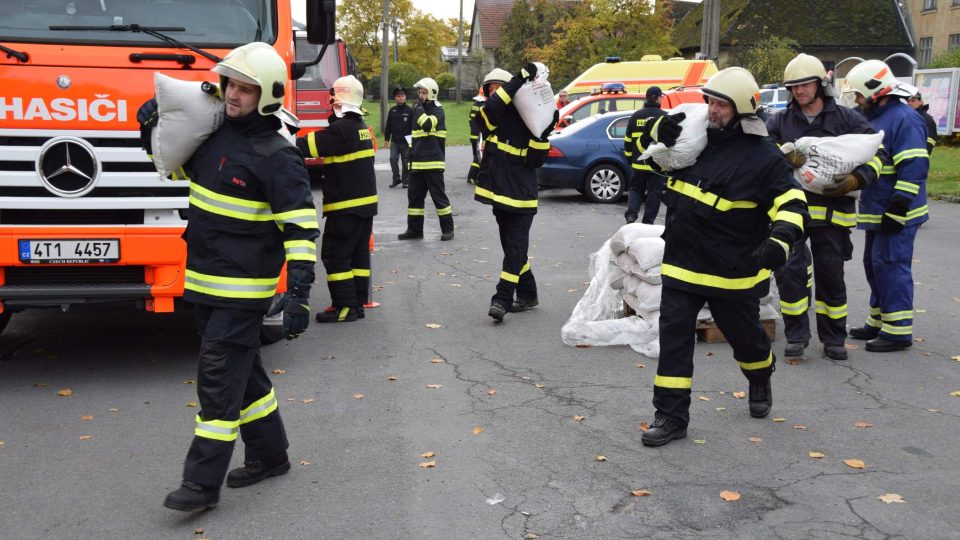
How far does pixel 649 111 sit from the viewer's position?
44.0ft

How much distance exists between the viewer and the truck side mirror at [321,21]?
7.18 meters

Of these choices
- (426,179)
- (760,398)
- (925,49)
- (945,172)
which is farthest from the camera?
(925,49)

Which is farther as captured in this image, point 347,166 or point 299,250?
point 347,166

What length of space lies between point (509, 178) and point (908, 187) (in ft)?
9.86

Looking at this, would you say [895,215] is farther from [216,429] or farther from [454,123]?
[454,123]

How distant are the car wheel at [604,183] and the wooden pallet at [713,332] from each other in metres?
9.66

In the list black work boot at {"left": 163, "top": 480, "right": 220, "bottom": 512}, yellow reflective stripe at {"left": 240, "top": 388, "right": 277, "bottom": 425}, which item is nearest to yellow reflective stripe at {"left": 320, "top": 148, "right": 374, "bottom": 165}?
yellow reflective stripe at {"left": 240, "top": 388, "right": 277, "bottom": 425}

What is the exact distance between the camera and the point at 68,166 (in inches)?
245

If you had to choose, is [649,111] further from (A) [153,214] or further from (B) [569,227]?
(A) [153,214]

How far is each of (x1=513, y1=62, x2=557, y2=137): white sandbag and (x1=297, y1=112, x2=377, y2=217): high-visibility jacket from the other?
4.26ft

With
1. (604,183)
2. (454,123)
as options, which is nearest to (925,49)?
(454,123)

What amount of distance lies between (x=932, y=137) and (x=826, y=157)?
5592 mm

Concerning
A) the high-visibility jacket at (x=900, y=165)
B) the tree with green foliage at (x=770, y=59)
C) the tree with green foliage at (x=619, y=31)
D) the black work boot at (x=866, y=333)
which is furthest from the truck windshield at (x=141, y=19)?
the tree with green foliage at (x=770, y=59)

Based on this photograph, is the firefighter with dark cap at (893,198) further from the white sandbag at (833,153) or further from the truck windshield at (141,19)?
the truck windshield at (141,19)
